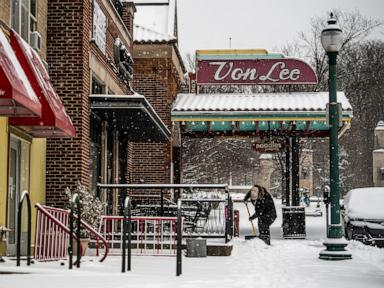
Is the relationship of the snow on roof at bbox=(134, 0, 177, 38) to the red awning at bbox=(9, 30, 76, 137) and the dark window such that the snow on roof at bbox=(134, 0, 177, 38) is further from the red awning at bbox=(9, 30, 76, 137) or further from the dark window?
the red awning at bbox=(9, 30, 76, 137)

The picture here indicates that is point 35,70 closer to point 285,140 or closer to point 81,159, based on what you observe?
point 81,159

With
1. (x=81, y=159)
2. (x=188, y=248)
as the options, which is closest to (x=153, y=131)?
(x=81, y=159)

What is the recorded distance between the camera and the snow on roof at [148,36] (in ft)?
86.8

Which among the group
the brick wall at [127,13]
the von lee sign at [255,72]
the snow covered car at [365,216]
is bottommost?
the snow covered car at [365,216]

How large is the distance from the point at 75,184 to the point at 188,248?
125 inches

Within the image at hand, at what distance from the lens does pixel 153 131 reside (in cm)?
2078


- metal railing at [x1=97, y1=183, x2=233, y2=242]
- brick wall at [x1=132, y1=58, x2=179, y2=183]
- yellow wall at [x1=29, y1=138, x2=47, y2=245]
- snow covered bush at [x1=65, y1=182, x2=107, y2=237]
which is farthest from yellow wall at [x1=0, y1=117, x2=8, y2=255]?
brick wall at [x1=132, y1=58, x2=179, y2=183]

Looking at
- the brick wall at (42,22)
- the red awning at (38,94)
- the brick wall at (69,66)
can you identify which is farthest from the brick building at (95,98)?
the red awning at (38,94)

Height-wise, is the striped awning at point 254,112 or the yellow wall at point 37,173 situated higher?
the striped awning at point 254,112

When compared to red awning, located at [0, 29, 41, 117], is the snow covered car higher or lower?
lower

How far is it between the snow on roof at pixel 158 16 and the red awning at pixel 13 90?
16.0 meters

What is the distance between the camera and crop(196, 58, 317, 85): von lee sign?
24.3 meters

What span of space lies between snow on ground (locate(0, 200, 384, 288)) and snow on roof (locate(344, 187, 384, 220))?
3.06m

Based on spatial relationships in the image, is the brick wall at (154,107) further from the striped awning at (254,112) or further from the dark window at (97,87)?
the dark window at (97,87)
